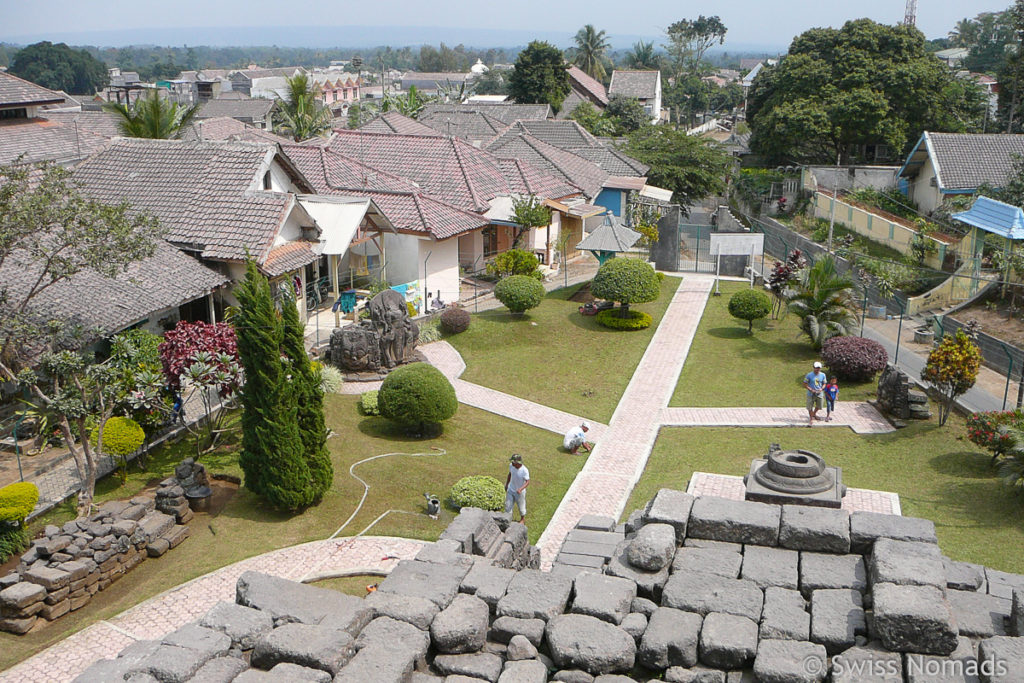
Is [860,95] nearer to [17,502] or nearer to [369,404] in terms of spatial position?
[369,404]

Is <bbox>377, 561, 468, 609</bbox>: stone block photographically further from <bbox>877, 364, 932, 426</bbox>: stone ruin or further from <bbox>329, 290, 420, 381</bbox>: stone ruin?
<bbox>877, 364, 932, 426</bbox>: stone ruin

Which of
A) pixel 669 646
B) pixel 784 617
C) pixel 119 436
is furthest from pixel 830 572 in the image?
pixel 119 436

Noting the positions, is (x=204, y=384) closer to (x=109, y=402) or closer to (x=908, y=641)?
(x=109, y=402)

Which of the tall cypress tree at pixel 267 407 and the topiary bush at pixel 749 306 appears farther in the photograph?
the topiary bush at pixel 749 306

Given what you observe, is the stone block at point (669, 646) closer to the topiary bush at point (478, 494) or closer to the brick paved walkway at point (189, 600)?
the brick paved walkway at point (189, 600)

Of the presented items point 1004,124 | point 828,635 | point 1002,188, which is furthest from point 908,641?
point 1004,124

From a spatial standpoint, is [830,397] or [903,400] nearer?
[903,400]

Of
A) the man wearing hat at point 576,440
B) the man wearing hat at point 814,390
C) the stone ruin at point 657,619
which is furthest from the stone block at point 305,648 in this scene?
the man wearing hat at point 814,390
